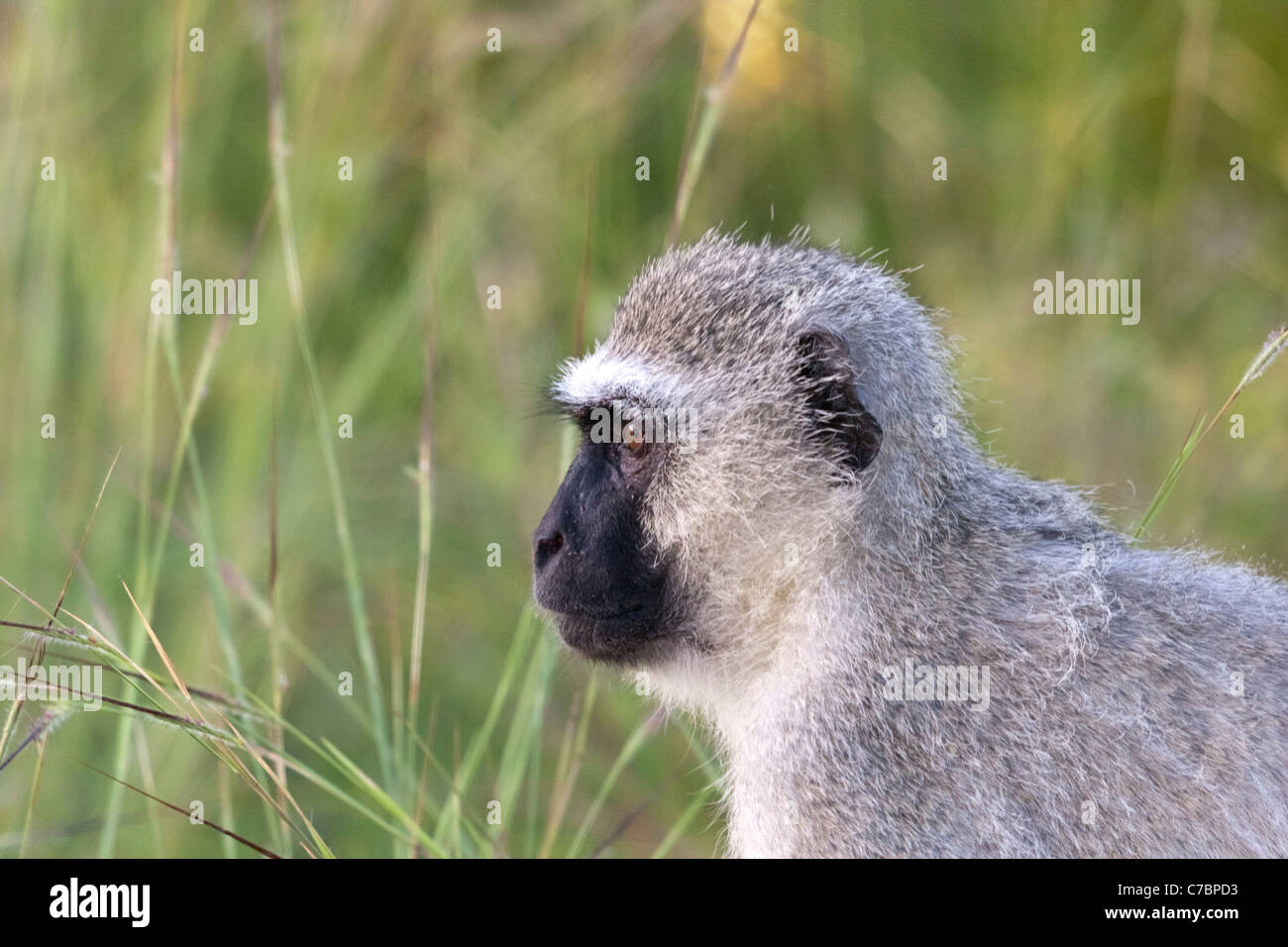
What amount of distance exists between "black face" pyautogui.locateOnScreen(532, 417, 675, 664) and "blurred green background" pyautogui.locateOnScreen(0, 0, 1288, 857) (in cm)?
192

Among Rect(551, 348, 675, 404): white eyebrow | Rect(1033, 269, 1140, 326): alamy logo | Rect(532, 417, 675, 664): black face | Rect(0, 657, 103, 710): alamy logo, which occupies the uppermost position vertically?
Rect(1033, 269, 1140, 326): alamy logo

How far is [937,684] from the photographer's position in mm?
3480

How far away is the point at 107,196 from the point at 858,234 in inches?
156

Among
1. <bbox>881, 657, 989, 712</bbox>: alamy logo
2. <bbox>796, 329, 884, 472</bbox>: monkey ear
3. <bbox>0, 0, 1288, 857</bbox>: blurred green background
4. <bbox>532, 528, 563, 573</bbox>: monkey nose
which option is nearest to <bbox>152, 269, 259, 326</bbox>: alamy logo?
<bbox>0, 0, 1288, 857</bbox>: blurred green background

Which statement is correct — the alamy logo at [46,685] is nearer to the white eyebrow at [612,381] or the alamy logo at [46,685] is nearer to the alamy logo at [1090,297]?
the white eyebrow at [612,381]

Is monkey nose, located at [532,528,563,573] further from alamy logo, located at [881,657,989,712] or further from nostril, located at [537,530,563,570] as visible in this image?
alamy logo, located at [881,657,989,712]

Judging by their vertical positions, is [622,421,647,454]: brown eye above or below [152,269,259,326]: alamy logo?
below

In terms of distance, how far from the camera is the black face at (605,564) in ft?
12.6

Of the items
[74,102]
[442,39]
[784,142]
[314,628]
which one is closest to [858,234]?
[784,142]

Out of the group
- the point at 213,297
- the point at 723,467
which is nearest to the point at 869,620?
the point at 723,467

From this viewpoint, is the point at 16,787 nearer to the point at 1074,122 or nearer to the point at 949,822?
the point at 949,822

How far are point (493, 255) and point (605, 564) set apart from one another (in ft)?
13.7

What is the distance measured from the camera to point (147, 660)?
6.34m

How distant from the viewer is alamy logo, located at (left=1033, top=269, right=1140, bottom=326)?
6.55 metres
